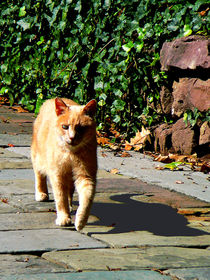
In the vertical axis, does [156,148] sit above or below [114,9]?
below

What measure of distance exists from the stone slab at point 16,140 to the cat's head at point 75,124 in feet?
9.99

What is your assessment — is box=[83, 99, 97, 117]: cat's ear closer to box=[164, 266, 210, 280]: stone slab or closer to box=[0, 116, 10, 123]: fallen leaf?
box=[164, 266, 210, 280]: stone slab

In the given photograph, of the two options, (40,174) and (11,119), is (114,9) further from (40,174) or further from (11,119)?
(40,174)

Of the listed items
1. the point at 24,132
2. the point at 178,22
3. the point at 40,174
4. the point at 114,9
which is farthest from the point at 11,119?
the point at 40,174

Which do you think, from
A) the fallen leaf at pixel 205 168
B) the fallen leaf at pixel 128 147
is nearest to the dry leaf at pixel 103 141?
the fallen leaf at pixel 128 147

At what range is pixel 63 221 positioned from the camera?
13.4 feet

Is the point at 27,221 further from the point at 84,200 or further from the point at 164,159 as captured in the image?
the point at 164,159

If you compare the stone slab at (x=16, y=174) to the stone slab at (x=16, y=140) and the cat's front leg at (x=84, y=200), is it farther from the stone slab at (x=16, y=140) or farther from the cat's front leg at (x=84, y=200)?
the cat's front leg at (x=84, y=200)

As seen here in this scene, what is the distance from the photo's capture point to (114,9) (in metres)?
7.76

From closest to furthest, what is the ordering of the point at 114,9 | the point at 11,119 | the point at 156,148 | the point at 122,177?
1. the point at 122,177
2. the point at 156,148
3. the point at 114,9
4. the point at 11,119

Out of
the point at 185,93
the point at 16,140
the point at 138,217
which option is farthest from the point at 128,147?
the point at 138,217

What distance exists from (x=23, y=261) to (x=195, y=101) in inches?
149

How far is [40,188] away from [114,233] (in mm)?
1061

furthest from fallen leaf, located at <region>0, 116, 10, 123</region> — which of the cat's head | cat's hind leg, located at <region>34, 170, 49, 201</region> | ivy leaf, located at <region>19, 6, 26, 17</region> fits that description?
the cat's head
